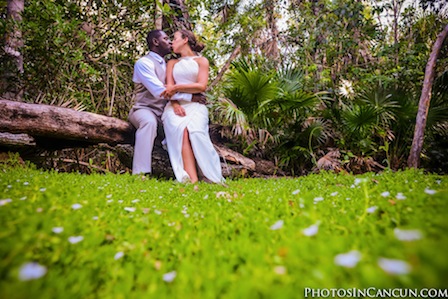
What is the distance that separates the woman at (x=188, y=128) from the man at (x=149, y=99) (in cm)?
20

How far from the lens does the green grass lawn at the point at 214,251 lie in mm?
659

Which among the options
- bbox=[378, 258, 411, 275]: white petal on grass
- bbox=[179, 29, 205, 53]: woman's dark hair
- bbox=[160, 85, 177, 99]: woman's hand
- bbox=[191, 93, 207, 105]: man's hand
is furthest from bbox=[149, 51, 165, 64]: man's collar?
bbox=[378, 258, 411, 275]: white petal on grass

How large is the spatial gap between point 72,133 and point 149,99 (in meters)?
1.53

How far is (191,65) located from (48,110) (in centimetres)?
252

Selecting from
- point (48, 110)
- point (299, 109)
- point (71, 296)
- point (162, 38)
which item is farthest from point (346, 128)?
point (71, 296)

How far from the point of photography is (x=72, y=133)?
4.64 m

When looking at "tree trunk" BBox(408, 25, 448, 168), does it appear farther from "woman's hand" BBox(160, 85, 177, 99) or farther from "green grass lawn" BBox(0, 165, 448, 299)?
"woman's hand" BBox(160, 85, 177, 99)

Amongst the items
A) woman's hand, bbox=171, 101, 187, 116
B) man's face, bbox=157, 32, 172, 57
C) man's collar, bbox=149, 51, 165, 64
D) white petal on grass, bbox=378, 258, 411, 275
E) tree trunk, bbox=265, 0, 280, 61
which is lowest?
woman's hand, bbox=171, 101, 187, 116

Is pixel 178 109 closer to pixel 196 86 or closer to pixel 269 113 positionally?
pixel 196 86

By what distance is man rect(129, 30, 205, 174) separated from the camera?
15.8 feet

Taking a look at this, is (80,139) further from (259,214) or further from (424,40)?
(424,40)

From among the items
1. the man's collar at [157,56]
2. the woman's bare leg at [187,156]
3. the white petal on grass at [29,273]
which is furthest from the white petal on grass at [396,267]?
the man's collar at [157,56]

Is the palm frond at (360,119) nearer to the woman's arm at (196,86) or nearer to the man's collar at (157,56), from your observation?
the woman's arm at (196,86)

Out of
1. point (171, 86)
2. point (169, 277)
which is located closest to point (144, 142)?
point (171, 86)
